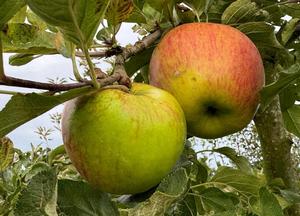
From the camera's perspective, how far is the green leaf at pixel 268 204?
1018 millimetres

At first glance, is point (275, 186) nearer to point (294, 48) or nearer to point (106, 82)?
point (294, 48)

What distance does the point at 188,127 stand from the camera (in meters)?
0.88

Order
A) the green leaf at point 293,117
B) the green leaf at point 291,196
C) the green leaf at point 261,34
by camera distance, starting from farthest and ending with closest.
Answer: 1. the green leaf at point 293,117
2. the green leaf at point 291,196
3. the green leaf at point 261,34

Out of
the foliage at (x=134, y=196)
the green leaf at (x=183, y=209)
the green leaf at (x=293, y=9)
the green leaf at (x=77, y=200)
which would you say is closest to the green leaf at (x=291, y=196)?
the foliage at (x=134, y=196)

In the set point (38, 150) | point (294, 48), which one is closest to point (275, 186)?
point (294, 48)

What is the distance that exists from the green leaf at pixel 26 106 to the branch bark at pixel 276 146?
0.72m

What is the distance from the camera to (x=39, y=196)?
77cm

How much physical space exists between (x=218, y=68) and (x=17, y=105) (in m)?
0.32

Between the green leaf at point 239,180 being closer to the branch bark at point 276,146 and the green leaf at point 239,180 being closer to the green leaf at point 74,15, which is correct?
the branch bark at point 276,146

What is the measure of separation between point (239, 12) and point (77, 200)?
1.46 ft

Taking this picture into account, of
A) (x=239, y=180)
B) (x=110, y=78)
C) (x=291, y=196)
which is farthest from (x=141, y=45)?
(x=291, y=196)

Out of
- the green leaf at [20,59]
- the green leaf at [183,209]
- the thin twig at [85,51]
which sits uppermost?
the thin twig at [85,51]

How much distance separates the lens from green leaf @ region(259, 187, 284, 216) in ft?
3.34

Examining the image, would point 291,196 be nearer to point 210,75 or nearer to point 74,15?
point 210,75
